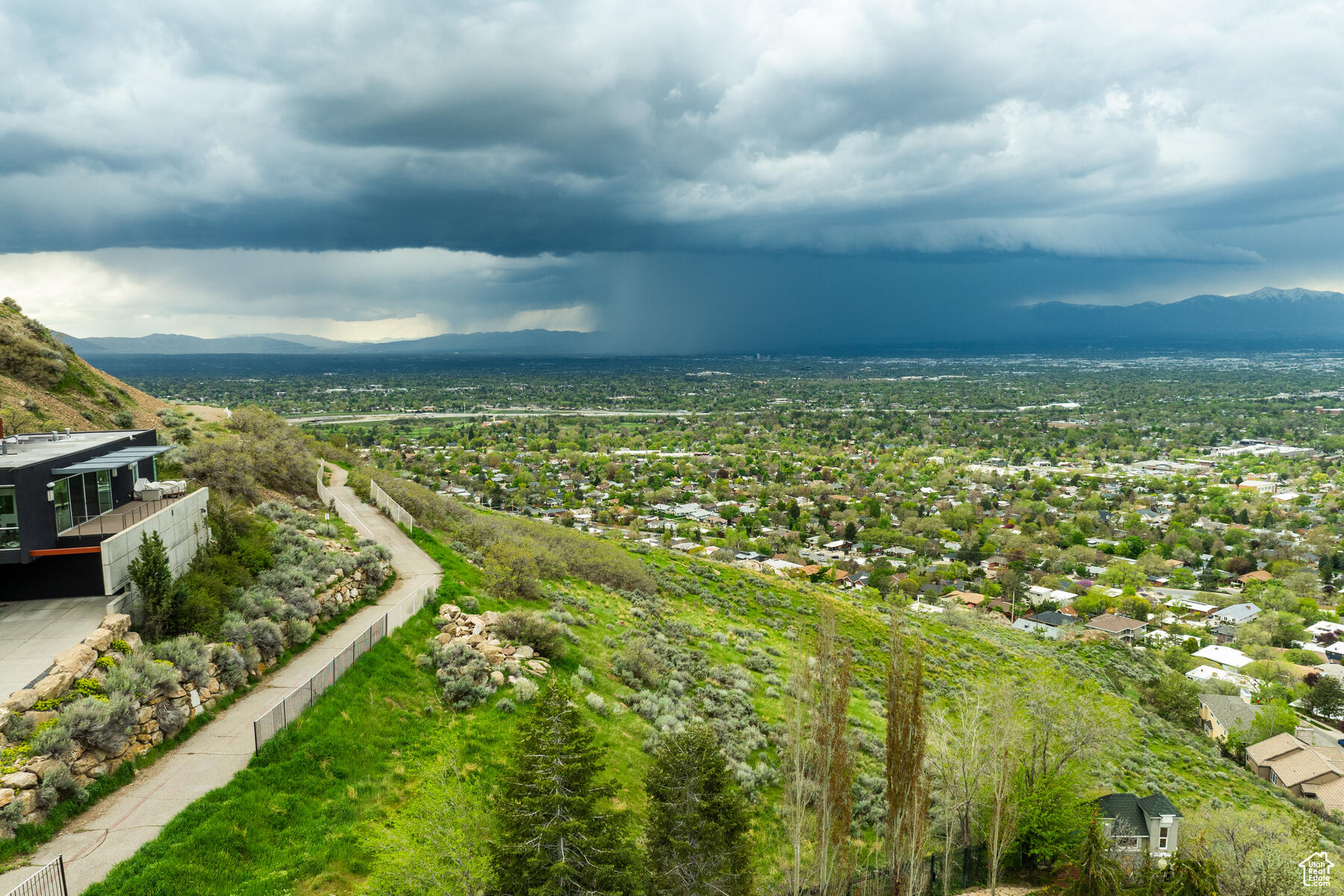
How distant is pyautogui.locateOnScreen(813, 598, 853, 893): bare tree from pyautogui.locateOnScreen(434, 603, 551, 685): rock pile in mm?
7618

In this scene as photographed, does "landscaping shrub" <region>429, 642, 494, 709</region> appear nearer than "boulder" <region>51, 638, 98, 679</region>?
No

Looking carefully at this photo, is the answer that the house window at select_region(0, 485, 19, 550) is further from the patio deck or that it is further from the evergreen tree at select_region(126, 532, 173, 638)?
the evergreen tree at select_region(126, 532, 173, 638)

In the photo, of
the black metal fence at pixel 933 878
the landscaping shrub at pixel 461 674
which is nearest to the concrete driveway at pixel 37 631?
the landscaping shrub at pixel 461 674

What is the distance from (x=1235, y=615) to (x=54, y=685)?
6532 cm

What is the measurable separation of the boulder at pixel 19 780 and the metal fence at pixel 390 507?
767 inches

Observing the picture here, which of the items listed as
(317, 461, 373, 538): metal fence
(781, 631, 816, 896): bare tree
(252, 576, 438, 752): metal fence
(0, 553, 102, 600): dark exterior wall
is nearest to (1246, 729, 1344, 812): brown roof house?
(781, 631, 816, 896): bare tree

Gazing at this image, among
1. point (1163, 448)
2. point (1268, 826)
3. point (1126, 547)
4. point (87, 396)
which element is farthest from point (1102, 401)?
point (87, 396)

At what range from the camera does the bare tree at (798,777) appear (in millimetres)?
14570

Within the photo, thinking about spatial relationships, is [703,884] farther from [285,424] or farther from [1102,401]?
[1102,401]

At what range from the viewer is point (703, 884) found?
11.9 m

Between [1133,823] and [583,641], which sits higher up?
[583,641]

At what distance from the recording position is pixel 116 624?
45.4 feet

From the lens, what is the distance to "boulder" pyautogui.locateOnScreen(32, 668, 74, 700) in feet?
38.3

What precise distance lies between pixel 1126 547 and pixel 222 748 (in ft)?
246
